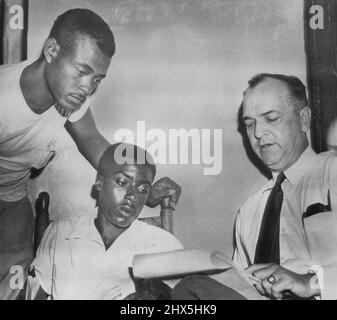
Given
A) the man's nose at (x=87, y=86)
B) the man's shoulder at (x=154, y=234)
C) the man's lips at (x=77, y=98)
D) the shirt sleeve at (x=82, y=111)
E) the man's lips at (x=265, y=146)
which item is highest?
the man's nose at (x=87, y=86)

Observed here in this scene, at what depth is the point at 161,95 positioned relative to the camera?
3.33m

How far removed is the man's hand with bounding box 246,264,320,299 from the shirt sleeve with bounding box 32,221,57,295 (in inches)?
50.0

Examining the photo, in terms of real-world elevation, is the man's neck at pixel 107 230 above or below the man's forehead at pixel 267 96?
below

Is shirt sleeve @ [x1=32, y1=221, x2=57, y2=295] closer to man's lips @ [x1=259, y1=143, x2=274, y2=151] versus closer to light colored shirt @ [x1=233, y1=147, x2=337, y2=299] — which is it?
light colored shirt @ [x1=233, y1=147, x2=337, y2=299]

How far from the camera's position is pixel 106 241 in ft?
10.7

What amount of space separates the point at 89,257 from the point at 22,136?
0.88m

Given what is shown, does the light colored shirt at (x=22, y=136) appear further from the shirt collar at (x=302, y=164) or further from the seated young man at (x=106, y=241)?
the shirt collar at (x=302, y=164)

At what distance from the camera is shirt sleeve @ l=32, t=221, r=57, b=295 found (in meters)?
3.25

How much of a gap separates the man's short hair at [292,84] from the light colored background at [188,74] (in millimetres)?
40

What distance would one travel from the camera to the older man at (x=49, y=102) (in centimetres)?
332

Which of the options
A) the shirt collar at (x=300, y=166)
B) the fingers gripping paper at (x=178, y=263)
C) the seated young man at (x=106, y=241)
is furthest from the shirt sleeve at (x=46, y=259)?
the shirt collar at (x=300, y=166)
